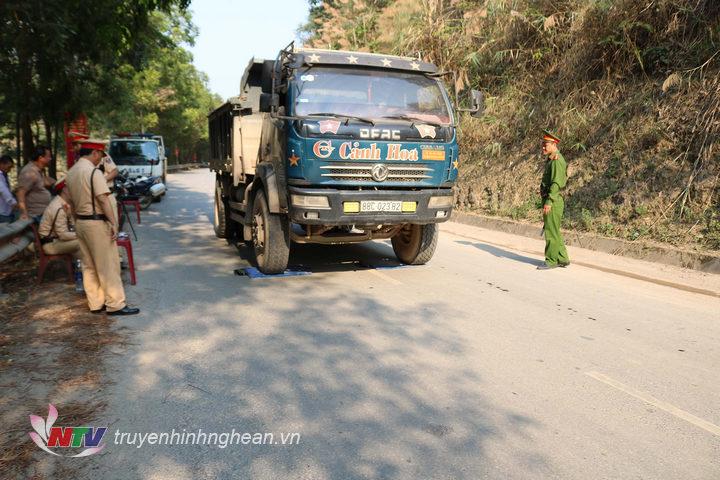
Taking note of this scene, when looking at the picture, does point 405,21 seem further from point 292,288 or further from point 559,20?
point 292,288

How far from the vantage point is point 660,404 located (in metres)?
3.42

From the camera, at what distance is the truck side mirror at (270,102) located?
6004 mm

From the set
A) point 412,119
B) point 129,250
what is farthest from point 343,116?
point 129,250

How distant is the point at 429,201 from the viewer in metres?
6.20

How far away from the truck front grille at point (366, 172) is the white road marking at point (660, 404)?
9.85 ft

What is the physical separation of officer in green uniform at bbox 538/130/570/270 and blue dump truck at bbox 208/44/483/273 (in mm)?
1436

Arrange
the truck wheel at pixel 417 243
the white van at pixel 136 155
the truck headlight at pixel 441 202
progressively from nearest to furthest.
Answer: the truck headlight at pixel 441 202, the truck wheel at pixel 417 243, the white van at pixel 136 155

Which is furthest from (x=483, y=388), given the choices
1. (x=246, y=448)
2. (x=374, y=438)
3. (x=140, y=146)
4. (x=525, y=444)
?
(x=140, y=146)

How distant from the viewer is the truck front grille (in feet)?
18.9

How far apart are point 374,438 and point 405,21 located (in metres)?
16.6

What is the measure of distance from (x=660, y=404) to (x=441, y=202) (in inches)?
134

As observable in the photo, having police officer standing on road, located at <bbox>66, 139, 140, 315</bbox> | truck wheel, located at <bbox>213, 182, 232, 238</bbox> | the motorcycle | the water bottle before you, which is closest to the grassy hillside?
truck wheel, located at <bbox>213, 182, 232, 238</bbox>

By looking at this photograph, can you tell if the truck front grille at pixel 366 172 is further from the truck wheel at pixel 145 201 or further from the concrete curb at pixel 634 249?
the truck wheel at pixel 145 201

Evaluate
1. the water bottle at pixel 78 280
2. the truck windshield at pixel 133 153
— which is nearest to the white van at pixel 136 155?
the truck windshield at pixel 133 153
